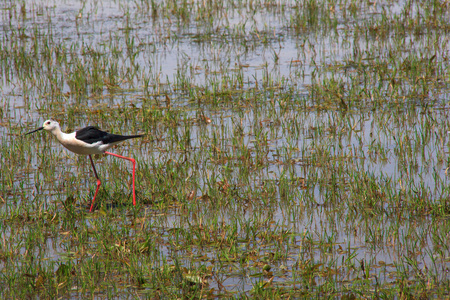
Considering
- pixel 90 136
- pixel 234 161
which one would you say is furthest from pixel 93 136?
pixel 234 161

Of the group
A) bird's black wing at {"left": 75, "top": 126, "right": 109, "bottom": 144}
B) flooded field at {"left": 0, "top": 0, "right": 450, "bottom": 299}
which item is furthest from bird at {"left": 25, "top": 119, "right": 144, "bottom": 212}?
flooded field at {"left": 0, "top": 0, "right": 450, "bottom": 299}

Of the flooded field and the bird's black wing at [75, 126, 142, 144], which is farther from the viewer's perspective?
the bird's black wing at [75, 126, 142, 144]

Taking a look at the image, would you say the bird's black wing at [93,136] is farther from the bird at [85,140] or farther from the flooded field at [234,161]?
the flooded field at [234,161]

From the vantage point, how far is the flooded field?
4.44m

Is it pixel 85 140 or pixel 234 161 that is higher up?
pixel 85 140

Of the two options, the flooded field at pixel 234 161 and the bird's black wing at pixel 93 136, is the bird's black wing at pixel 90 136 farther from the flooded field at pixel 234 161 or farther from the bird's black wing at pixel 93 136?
the flooded field at pixel 234 161

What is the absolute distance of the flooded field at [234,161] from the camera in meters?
4.44

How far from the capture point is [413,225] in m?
5.09

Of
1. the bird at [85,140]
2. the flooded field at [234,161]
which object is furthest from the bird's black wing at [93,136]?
the flooded field at [234,161]

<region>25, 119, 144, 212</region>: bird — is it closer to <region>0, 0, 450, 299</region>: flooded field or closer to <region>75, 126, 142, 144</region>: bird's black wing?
<region>75, 126, 142, 144</region>: bird's black wing

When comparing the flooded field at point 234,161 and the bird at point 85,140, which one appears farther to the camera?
the bird at point 85,140

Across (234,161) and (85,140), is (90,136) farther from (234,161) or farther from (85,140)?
(234,161)

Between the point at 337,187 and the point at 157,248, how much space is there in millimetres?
2040

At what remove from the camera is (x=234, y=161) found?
6.90 m
